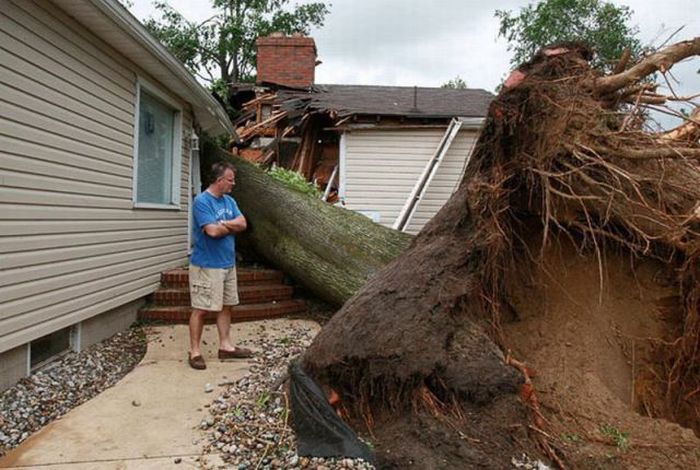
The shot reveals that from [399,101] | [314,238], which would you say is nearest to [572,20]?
[399,101]

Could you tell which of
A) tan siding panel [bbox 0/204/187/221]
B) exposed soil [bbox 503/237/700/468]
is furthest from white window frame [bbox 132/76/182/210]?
exposed soil [bbox 503/237/700/468]

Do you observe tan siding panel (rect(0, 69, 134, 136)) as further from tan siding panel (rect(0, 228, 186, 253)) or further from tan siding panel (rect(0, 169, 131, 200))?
tan siding panel (rect(0, 228, 186, 253))

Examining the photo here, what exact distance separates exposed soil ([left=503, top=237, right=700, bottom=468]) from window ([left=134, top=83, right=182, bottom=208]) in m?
4.70

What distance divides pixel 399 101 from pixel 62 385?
10.1 m

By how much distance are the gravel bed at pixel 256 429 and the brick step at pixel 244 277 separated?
2.81 metres

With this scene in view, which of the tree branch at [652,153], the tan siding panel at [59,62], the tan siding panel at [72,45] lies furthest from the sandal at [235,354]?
the tree branch at [652,153]

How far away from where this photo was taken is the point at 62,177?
4.38 metres

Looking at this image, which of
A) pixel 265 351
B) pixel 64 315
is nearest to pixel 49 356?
pixel 64 315

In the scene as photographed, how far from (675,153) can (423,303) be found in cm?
162

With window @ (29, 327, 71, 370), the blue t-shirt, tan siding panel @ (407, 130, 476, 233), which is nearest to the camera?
window @ (29, 327, 71, 370)

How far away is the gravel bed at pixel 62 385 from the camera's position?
334cm

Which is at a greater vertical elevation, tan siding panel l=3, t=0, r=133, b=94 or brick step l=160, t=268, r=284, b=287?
tan siding panel l=3, t=0, r=133, b=94

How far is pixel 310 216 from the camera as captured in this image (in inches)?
273

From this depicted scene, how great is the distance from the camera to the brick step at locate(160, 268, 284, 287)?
6.67 m
